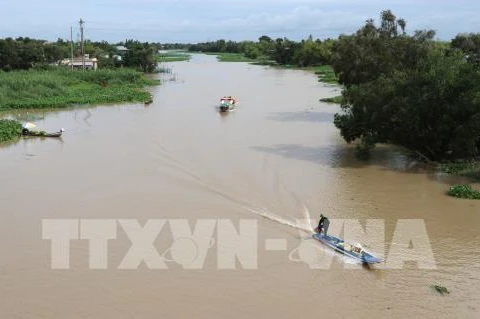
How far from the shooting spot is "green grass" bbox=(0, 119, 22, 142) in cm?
2306

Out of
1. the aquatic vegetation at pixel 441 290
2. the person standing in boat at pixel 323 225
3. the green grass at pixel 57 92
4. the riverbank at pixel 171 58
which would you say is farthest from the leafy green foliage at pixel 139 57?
the aquatic vegetation at pixel 441 290

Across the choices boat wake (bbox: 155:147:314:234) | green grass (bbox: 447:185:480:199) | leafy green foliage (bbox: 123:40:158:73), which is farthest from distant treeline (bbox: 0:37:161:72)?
green grass (bbox: 447:185:480:199)

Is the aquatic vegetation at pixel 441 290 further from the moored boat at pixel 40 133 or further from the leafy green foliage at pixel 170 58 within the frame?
the leafy green foliage at pixel 170 58

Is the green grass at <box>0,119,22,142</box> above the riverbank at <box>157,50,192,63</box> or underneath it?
underneath

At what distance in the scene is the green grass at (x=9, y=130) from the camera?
2306cm

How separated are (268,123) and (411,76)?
1026 cm

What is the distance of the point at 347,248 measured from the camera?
10945mm

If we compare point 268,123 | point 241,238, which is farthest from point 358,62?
point 241,238

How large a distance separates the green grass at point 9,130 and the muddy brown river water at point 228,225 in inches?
47.8

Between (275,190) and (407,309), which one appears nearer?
(407,309)

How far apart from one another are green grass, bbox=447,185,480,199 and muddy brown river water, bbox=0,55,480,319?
16.1 inches

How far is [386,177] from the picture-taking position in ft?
55.5

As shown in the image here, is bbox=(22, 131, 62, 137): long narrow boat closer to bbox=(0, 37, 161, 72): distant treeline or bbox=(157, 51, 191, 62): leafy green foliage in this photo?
bbox=(0, 37, 161, 72): distant treeline

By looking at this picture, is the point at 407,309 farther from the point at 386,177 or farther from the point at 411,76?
the point at 411,76
